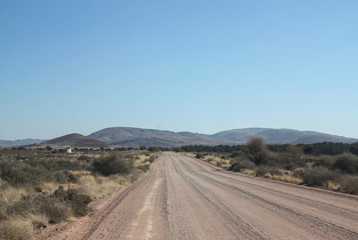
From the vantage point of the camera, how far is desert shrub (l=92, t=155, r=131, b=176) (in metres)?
33.4

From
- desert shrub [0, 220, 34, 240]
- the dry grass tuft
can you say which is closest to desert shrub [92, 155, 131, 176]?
the dry grass tuft

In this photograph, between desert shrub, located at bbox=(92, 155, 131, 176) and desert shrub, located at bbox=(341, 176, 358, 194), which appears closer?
desert shrub, located at bbox=(341, 176, 358, 194)

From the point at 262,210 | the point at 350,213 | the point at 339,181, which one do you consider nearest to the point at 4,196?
the point at 262,210

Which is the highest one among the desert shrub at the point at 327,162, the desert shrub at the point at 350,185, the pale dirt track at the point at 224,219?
the desert shrub at the point at 327,162

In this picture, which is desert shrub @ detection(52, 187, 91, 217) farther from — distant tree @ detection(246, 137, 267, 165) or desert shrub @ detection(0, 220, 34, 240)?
distant tree @ detection(246, 137, 267, 165)

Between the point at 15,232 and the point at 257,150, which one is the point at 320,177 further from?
the point at 257,150

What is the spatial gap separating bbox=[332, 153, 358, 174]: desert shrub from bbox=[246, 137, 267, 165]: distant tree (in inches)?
778

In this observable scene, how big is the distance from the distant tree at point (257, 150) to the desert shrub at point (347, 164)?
19.8 meters

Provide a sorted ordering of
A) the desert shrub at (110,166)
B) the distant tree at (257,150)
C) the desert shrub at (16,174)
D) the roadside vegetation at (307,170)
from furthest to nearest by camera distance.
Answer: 1. the distant tree at (257,150)
2. the desert shrub at (110,166)
3. the roadside vegetation at (307,170)
4. the desert shrub at (16,174)

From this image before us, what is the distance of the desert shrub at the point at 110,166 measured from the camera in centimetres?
3344

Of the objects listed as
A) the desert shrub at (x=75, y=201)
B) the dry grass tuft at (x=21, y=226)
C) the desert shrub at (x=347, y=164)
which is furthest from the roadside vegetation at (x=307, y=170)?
the dry grass tuft at (x=21, y=226)

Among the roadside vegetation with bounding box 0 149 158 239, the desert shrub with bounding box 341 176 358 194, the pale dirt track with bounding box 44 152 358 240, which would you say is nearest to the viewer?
the pale dirt track with bounding box 44 152 358 240

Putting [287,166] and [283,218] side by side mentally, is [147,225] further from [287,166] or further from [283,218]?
[287,166]

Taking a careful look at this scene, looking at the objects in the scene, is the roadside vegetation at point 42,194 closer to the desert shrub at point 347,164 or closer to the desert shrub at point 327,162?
the desert shrub at point 347,164
